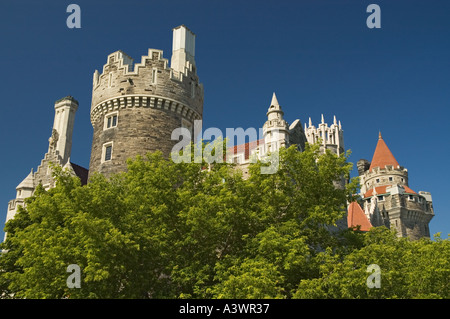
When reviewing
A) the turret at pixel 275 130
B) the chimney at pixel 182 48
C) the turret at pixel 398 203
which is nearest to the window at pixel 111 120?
the chimney at pixel 182 48

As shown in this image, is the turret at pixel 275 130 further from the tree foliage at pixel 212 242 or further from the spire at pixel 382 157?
the spire at pixel 382 157

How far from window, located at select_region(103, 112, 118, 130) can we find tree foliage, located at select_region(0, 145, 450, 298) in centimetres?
A: 772

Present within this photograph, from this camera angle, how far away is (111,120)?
30.3 m

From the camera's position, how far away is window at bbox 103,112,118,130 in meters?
30.1

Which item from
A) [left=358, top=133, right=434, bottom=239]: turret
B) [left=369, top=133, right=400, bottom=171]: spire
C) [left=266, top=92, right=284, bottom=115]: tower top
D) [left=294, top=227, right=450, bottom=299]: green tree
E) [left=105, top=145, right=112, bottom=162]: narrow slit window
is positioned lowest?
[left=294, top=227, right=450, bottom=299]: green tree

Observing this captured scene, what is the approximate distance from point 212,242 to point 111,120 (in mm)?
13020

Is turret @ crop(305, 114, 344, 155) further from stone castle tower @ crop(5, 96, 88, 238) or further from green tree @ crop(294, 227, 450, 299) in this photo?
green tree @ crop(294, 227, 450, 299)

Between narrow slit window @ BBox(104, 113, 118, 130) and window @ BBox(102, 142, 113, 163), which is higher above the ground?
narrow slit window @ BBox(104, 113, 118, 130)

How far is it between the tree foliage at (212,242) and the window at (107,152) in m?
6.45

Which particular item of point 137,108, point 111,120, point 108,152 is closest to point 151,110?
point 137,108

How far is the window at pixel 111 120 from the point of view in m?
30.1

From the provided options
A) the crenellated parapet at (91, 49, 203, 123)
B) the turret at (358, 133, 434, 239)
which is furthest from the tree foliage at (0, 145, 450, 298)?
the turret at (358, 133, 434, 239)

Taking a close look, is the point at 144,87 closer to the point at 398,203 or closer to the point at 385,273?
the point at 385,273
